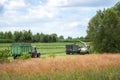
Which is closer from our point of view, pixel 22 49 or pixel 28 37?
pixel 22 49

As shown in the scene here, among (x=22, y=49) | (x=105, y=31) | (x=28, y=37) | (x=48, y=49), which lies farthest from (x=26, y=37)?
(x=105, y=31)

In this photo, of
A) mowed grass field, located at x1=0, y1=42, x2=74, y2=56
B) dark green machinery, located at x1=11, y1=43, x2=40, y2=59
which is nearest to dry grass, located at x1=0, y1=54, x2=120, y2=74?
dark green machinery, located at x1=11, y1=43, x2=40, y2=59

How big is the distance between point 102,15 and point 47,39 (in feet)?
290

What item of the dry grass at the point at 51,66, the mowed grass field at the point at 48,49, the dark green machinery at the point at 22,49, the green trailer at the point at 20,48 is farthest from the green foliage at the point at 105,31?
the dry grass at the point at 51,66

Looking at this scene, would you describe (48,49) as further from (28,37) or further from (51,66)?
(51,66)

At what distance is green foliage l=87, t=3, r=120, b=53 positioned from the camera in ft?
172

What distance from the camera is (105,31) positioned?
2089 inches

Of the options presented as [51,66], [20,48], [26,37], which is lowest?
[51,66]

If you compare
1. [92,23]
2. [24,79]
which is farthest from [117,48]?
[24,79]

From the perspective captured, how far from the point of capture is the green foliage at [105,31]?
5244cm

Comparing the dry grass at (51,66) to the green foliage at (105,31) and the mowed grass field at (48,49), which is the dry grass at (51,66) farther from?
the mowed grass field at (48,49)

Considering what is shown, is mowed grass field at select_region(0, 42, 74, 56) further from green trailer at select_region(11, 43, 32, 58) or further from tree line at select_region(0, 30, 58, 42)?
tree line at select_region(0, 30, 58, 42)

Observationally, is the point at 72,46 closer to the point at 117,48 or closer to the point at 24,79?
the point at 117,48

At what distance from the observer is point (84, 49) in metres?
69.3
